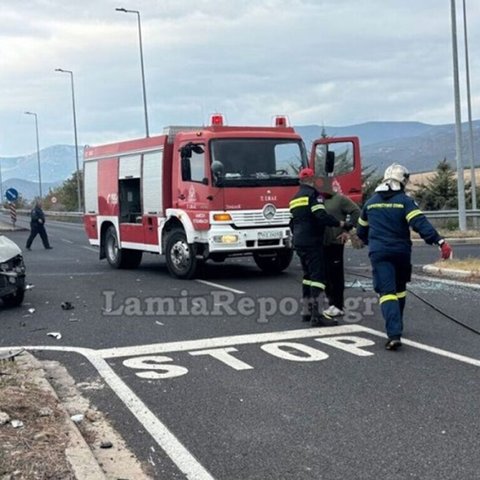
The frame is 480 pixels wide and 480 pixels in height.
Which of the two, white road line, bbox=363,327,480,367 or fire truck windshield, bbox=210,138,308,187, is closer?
white road line, bbox=363,327,480,367

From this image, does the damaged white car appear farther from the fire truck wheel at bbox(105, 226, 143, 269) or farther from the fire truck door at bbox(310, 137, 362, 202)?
the fire truck door at bbox(310, 137, 362, 202)

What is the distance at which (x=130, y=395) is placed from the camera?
587cm

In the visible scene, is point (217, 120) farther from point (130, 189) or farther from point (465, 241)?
point (465, 241)

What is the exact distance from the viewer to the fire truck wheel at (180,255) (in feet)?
42.9

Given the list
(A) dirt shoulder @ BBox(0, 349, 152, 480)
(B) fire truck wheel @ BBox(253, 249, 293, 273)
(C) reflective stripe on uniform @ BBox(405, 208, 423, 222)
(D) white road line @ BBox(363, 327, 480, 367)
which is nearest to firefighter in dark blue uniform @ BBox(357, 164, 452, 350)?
(C) reflective stripe on uniform @ BBox(405, 208, 423, 222)

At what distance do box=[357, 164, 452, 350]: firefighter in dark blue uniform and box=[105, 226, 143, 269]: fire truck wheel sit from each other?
907cm

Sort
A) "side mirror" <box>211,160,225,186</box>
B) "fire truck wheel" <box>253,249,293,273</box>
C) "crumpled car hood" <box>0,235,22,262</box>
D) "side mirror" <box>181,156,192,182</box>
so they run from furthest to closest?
"fire truck wheel" <box>253,249,293,273</box>
"side mirror" <box>181,156,192,182</box>
"side mirror" <box>211,160,225,186</box>
"crumpled car hood" <box>0,235,22,262</box>

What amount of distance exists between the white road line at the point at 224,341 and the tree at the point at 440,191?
1113 inches

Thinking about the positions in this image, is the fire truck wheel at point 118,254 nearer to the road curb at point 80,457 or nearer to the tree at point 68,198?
the road curb at point 80,457

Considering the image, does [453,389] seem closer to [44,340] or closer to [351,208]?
[351,208]

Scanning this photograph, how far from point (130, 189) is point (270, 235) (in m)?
3.70

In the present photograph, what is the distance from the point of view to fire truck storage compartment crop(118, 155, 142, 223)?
14710 mm

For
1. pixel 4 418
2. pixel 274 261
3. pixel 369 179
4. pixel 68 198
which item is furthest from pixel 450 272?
pixel 68 198

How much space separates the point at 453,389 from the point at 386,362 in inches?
39.9
